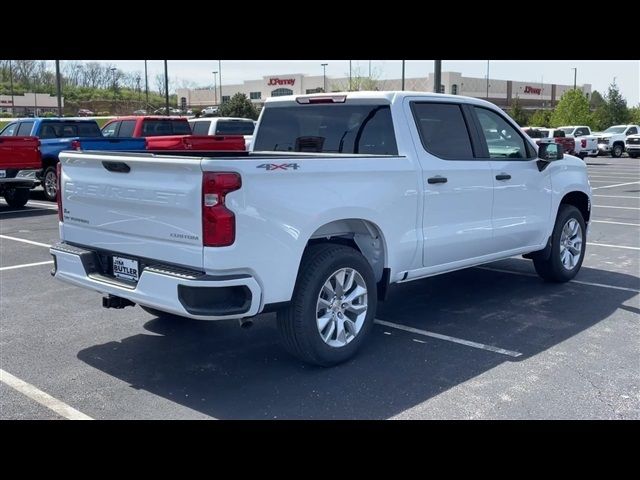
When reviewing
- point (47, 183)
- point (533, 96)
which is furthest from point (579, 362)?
point (533, 96)

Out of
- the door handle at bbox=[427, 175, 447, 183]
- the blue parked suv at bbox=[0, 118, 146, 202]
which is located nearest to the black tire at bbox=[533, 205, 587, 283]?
the door handle at bbox=[427, 175, 447, 183]

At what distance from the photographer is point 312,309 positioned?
4.91 m

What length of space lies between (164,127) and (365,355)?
47.4ft

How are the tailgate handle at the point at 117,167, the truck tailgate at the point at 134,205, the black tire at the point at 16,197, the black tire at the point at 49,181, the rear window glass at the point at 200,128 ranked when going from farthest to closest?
the rear window glass at the point at 200,128 → the black tire at the point at 49,181 → the black tire at the point at 16,197 → the tailgate handle at the point at 117,167 → the truck tailgate at the point at 134,205

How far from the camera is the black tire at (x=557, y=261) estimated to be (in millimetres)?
7605

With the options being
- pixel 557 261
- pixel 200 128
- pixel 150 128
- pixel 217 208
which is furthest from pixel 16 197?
pixel 217 208

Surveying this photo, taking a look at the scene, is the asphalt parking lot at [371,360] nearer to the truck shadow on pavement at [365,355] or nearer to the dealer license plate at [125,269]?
the truck shadow on pavement at [365,355]

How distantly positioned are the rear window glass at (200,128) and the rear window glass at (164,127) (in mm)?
1283

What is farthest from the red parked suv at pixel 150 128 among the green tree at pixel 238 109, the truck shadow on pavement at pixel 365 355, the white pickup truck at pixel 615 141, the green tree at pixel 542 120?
the green tree at pixel 542 120

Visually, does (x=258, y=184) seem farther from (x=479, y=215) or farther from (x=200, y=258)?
(x=479, y=215)

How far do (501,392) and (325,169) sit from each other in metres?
1.95

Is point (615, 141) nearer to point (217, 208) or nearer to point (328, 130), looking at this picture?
point (328, 130)

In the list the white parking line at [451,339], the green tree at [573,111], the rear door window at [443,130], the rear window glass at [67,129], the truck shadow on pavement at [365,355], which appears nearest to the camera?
the truck shadow on pavement at [365,355]

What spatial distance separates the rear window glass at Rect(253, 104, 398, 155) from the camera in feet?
19.4
